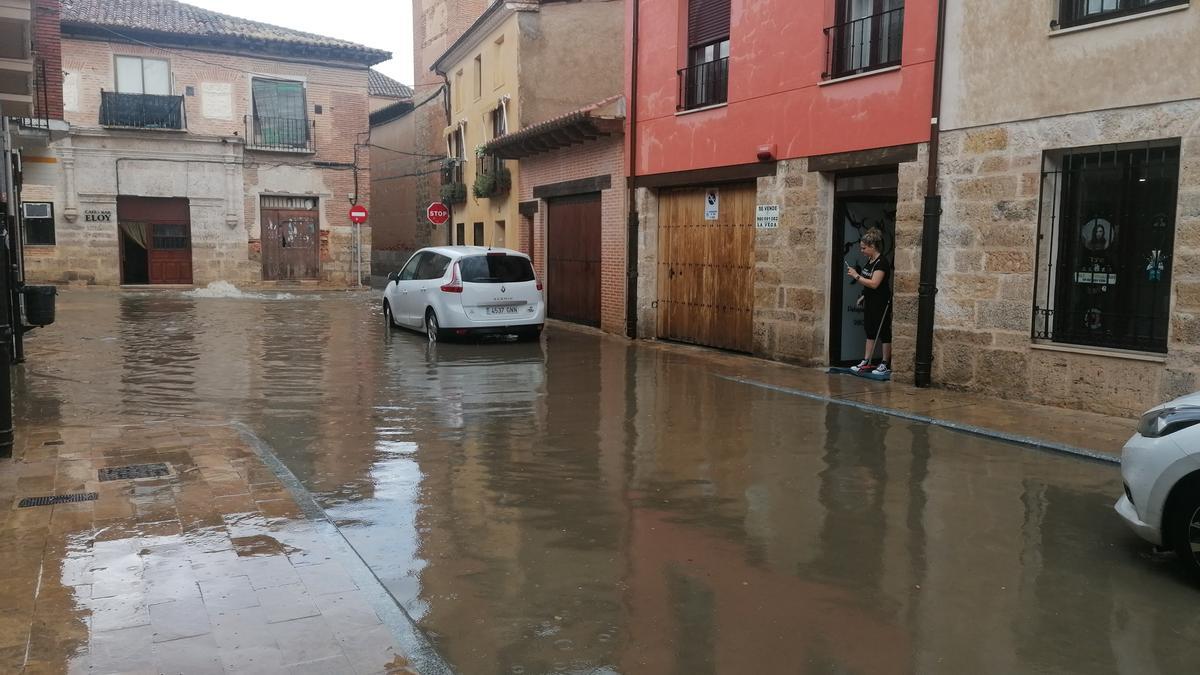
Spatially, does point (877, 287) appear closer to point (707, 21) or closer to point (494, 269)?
point (707, 21)

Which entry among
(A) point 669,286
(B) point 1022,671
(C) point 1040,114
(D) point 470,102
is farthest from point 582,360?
(D) point 470,102

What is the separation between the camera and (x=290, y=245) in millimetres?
30750

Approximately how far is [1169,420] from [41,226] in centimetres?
2949

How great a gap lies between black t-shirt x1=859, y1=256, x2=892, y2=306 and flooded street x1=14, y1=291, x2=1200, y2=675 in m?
1.86

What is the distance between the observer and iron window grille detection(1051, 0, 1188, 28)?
825 centimetres

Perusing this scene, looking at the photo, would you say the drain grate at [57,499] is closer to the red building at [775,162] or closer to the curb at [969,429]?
the curb at [969,429]

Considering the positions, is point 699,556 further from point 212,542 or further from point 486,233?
point 486,233

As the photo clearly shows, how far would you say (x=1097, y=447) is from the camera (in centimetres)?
743

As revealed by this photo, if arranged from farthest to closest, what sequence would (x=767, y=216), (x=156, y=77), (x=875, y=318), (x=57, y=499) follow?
1. (x=156, y=77)
2. (x=767, y=216)
3. (x=875, y=318)
4. (x=57, y=499)

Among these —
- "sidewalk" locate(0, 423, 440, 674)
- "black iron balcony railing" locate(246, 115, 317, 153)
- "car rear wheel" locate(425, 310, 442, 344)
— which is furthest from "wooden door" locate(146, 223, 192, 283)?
"sidewalk" locate(0, 423, 440, 674)

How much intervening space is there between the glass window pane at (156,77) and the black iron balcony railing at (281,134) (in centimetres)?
241

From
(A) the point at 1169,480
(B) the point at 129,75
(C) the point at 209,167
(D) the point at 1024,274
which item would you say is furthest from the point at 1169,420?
(B) the point at 129,75

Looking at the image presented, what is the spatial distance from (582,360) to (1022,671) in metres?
9.64

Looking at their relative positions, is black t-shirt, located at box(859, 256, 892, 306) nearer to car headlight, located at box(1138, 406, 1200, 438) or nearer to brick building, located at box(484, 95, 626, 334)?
brick building, located at box(484, 95, 626, 334)
